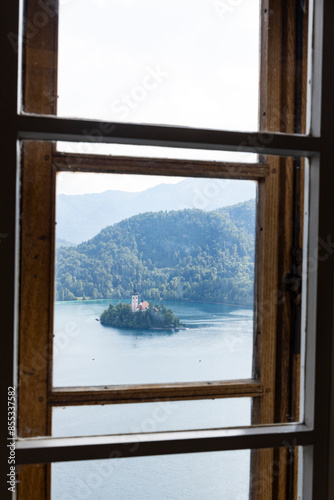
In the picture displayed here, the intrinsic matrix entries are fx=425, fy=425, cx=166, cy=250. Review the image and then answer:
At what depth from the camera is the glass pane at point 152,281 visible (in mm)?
1160

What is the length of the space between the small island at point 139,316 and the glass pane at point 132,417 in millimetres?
221

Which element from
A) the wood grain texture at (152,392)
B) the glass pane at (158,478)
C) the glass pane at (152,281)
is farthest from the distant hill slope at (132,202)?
the glass pane at (158,478)

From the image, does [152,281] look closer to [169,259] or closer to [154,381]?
[169,259]

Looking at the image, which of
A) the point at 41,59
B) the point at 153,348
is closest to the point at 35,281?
the point at 153,348

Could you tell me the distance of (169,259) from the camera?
122 cm

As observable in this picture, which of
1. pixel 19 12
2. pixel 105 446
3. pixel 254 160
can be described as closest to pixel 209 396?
pixel 105 446

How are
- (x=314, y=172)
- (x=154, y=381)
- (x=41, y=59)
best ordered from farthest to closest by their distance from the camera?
(x=154, y=381), (x=41, y=59), (x=314, y=172)

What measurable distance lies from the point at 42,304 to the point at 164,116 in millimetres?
614

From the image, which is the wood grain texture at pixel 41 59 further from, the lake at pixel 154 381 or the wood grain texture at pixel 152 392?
the wood grain texture at pixel 152 392

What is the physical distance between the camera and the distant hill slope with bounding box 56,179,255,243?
116cm

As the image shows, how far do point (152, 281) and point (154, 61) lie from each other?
0.61m

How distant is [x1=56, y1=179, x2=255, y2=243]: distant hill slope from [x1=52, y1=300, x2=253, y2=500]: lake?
212 mm

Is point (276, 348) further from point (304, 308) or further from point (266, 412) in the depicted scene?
point (304, 308)

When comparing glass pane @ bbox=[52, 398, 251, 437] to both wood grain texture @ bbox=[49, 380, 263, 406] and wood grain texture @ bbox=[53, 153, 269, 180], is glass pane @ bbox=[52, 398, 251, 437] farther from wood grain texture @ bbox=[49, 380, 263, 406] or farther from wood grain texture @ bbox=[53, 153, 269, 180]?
wood grain texture @ bbox=[53, 153, 269, 180]
